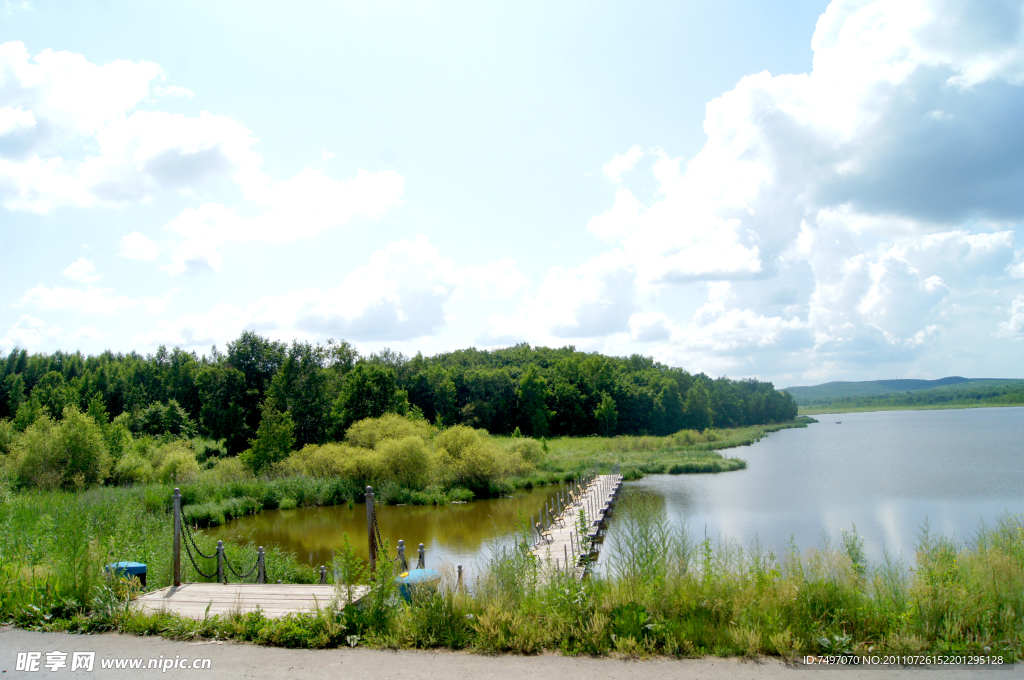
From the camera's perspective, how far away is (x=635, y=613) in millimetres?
5754

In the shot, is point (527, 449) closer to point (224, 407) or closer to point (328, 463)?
point (328, 463)

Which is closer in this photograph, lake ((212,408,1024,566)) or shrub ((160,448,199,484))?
lake ((212,408,1024,566))

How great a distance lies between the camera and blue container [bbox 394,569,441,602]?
655 cm

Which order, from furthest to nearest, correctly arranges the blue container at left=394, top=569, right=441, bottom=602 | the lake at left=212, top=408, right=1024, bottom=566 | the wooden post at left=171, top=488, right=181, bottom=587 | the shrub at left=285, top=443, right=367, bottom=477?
the shrub at left=285, top=443, right=367, bottom=477
the lake at left=212, top=408, right=1024, bottom=566
the wooden post at left=171, top=488, right=181, bottom=587
the blue container at left=394, top=569, right=441, bottom=602

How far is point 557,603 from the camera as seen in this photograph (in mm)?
6184

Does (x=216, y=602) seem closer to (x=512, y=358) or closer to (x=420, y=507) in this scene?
(x=420, y=507)

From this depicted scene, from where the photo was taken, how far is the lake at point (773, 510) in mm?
19781

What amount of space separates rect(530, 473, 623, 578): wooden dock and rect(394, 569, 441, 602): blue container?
3.00 metres

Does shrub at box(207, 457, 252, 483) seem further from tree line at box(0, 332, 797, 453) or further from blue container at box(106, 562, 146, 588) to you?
blue container at box(106, 562, 146, 588)

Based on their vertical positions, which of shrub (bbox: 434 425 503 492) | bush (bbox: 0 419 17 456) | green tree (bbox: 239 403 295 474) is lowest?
shrub (bbox: 434 425 503 492)

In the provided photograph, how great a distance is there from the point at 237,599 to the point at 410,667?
10.7ft

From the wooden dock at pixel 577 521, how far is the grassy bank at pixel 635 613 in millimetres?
3559

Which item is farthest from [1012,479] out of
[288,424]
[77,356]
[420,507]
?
[77,356]

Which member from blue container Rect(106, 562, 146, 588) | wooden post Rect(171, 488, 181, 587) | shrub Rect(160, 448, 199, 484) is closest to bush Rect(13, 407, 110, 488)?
shrub Rect(160, 448, 199, 484)
